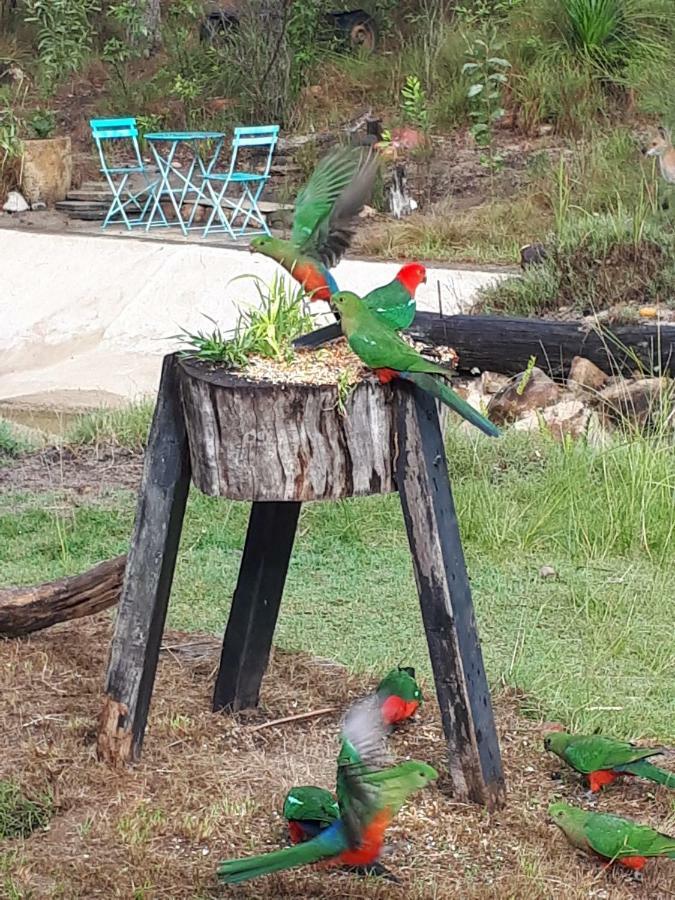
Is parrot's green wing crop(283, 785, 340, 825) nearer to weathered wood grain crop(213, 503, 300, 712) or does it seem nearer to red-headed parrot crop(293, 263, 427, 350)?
weathered wood grain crop(213, 503, 300, 712)

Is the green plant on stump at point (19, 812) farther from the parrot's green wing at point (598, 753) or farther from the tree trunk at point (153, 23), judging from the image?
the tree trunk at point (153, 23)

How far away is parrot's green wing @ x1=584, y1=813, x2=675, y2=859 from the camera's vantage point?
2857 millimetres

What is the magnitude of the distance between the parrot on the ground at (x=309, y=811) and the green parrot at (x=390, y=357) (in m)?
0.89

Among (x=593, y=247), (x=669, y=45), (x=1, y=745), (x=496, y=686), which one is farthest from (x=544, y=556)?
(x=669, y=45)

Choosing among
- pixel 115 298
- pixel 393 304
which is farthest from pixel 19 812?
pixel 115 298

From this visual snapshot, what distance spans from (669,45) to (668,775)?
12.6m

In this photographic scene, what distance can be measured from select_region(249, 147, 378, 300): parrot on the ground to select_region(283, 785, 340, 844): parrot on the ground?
127 cm

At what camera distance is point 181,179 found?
1515cm

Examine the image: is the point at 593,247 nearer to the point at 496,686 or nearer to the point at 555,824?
the point at 496,686

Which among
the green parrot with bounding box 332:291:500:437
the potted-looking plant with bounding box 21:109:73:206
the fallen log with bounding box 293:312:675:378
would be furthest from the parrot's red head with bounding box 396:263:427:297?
the potted-looking plant with bounding box 21:109:73:206

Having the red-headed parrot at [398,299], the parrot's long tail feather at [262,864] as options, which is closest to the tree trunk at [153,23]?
the red-headed parrot at [398,299]

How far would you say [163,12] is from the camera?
801 inches

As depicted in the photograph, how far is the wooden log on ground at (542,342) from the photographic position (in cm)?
828

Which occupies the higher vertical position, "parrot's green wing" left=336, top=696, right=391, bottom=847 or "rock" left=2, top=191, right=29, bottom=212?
"rock" left=2, top=191, right=29, bottom=212
